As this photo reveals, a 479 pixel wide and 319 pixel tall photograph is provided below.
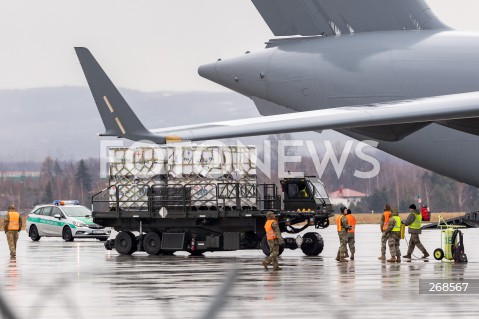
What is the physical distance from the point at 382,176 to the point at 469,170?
307 feet

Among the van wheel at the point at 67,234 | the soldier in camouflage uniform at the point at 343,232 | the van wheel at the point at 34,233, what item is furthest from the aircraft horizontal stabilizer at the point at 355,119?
the van wheel at the point at 34,233

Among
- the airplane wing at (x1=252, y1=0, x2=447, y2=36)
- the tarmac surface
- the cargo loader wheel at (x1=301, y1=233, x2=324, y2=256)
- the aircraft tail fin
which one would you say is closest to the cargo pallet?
the cargo loader wheel at (x1=301, y1=233, x2=324, y2=256)

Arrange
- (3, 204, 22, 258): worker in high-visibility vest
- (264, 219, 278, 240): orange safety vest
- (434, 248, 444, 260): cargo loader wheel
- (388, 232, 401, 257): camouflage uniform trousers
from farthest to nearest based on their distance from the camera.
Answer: (3, 204, 22, 258): worker in high-visibility vest < (388, 232, 401, 257): camouflage uniform trousers < (434, 248, 444, 260): cargo loader wheel < (264, 219, 278, 240): orange safety vest

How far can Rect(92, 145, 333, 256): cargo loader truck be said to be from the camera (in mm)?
28547

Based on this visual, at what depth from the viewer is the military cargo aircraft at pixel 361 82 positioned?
55.5ft

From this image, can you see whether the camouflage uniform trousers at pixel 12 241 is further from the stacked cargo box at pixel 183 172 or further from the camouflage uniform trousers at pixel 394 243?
the camouflage uniform trousers at pixel 394 243

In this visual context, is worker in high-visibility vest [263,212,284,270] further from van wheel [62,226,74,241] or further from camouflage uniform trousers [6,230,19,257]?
van wheel [62,226,74,241]

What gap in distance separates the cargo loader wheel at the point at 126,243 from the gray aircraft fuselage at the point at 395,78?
968cm

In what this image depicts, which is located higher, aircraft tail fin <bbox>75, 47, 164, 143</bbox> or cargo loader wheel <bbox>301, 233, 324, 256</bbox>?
aircraft tail fin <bbox>75, 47, 164, 143</bbox>

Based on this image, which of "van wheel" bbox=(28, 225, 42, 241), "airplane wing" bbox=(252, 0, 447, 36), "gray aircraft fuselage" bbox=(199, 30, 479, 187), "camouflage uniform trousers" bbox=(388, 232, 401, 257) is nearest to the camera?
"gray aircraft fuselage" bbox=(199, 30, 479, 187)

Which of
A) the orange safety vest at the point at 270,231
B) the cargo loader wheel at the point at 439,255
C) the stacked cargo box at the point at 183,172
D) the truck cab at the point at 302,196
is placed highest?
the stacked cargo box at the point at 183,172

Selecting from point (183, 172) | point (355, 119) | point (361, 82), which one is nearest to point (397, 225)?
point (183, 172)

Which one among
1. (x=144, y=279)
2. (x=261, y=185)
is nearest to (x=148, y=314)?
(x=144, y=279)

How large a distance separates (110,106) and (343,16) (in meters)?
5.38
